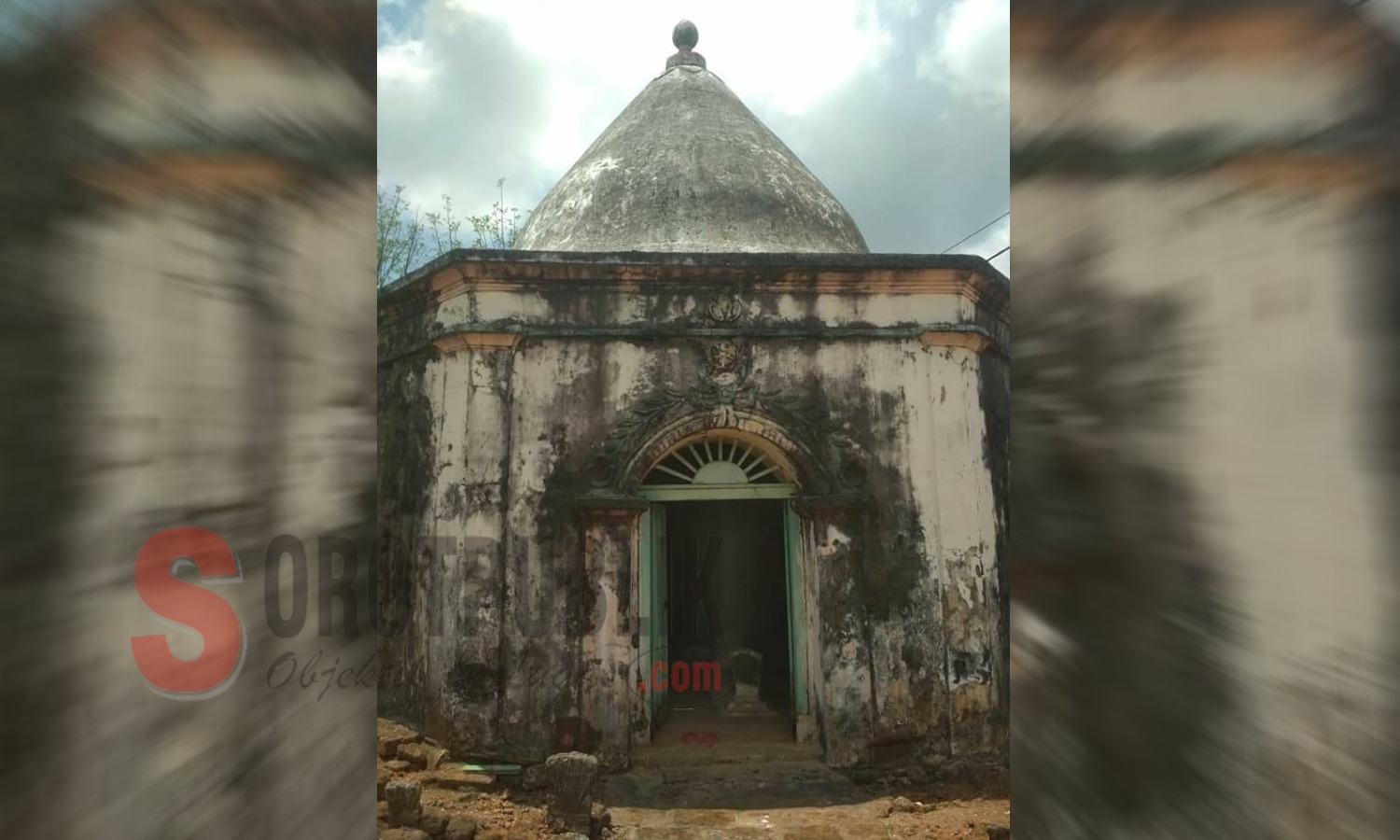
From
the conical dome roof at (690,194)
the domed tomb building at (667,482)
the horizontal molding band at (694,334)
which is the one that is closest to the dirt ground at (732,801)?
the domed tomb building at (667,482)

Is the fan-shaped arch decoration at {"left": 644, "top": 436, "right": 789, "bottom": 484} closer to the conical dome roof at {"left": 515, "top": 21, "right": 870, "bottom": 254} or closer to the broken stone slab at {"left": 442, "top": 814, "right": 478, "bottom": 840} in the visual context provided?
the conical dome roof at {"left": 515, "top": 21, "right": 870, "bottom": 254}

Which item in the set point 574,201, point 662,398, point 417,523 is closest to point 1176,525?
point 662,398

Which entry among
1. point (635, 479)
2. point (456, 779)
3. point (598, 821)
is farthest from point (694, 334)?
point (456, 779)

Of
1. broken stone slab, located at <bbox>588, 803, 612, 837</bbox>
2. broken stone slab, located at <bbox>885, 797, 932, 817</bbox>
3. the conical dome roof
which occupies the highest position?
the conical dome roof

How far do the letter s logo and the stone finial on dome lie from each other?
12.1 m

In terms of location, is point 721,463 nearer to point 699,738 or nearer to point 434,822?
point 699,738

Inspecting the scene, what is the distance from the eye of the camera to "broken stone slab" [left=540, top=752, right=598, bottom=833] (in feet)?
19.2

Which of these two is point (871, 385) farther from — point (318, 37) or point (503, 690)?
point (318, 37)

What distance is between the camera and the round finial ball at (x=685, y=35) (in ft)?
38.7

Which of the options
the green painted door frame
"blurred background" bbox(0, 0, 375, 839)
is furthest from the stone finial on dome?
"blurred background" bbox(0, 0, 375, 839)

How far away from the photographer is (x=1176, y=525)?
67 cm

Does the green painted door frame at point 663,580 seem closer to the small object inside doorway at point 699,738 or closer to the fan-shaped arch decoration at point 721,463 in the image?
the fan-shaped arch decoration at point 721,463

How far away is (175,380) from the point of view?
751mm

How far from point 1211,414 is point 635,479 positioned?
6.71 m
